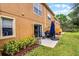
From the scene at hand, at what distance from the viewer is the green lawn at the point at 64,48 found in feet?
10.4

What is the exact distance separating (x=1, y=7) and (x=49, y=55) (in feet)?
4.49

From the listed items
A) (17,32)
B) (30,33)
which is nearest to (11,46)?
(17,32)

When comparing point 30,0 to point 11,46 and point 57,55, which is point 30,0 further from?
point 57,55

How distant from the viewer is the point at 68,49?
3.20m

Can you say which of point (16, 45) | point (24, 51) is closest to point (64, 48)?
point (24, 51)

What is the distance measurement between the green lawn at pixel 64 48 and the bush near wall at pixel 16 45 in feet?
0.64

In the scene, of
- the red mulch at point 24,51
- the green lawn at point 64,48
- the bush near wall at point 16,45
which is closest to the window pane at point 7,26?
the bush near wall at point 16,45

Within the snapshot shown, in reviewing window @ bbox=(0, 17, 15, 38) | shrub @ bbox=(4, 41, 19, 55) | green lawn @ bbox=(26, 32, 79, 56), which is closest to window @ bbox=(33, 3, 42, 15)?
window @ bbox=(0, 17, 15, 38)

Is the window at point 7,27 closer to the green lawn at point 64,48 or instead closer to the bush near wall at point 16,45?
the bush near wall at point 16,45

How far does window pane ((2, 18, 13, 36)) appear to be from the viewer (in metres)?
2.92

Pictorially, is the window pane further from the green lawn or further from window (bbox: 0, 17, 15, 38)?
the green lawn

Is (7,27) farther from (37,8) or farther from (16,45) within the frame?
(37,8)

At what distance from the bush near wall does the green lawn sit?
0.20 metres

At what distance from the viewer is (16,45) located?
3.05 m
